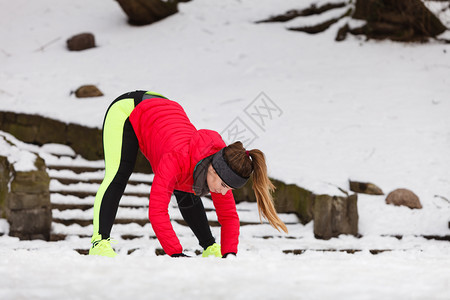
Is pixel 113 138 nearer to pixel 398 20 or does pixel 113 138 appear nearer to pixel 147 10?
pixel 398 20

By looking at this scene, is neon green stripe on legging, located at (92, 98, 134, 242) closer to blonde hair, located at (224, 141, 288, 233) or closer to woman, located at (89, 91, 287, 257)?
woman, located at (89, 91, 287, 257)

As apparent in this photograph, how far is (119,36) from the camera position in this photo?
11156mm

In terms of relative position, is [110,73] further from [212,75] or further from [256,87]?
[256,87]

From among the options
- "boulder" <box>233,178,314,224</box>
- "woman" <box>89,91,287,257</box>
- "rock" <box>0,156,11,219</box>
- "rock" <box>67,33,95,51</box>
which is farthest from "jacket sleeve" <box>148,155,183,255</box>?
"rock" <box>67,33,95,51</box>

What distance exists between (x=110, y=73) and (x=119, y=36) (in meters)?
2.15

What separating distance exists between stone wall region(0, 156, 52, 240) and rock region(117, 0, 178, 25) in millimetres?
6944

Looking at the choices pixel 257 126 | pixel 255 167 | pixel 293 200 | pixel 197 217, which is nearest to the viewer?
pixel 255 167


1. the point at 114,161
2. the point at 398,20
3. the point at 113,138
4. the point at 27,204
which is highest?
the point at 113,138

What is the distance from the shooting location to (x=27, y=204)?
441cm

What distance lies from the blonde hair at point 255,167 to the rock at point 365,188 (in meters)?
3.36

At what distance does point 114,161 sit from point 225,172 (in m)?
0.74

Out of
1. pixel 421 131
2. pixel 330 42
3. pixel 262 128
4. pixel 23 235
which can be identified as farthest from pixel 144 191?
pixel 330 42

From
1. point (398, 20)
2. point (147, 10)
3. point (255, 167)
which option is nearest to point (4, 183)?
point (255, 167)

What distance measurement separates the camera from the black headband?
2510 millimetres
